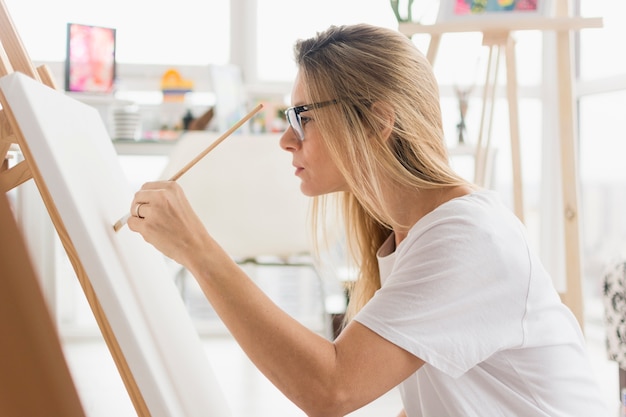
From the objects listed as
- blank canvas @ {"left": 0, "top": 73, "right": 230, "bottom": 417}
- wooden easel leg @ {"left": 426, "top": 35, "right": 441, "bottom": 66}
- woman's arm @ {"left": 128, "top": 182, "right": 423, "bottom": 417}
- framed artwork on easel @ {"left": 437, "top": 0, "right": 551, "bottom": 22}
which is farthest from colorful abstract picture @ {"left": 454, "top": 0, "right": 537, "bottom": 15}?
woman's arm @ {"left": 128, "top": 182, "right": 423, "bottom": 417}

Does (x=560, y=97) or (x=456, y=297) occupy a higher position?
(x=560, y=97)

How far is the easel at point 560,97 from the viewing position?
2232mm

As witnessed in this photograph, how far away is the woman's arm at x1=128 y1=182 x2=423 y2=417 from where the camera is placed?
93cm

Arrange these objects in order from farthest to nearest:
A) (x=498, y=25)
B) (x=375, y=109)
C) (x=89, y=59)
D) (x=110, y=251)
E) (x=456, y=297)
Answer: (x=89, y=59), (x=498, y=25), (x=375, y=109), (x=456, y=297), (x=110, y=251)

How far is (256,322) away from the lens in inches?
37.0

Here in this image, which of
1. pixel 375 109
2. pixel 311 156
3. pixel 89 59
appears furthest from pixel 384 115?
pixel 89 59

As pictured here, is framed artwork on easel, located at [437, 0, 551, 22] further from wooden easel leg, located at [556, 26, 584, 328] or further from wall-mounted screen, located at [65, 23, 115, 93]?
wall-mounted screen, located at [65, 23, 115, 93]

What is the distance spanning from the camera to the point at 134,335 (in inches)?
29.8

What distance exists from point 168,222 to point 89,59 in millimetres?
2560

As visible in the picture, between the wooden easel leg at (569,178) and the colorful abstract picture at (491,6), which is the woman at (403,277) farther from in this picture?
the colorful abstract picture at (491,6)

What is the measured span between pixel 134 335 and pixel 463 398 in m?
0.55

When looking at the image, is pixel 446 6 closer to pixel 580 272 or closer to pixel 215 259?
pixel 580 272

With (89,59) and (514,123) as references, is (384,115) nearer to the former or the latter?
(514,123)

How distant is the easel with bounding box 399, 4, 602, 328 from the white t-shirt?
1.10 meters
